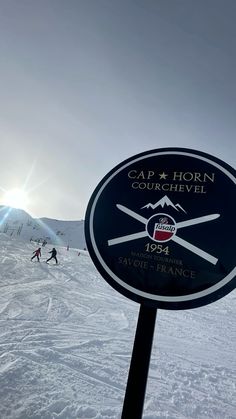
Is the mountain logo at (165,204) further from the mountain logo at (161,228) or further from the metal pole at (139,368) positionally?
the metal pole at (139,368)

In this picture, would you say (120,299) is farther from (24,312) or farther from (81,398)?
(81,398)

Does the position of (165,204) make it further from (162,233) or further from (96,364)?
(96,364)

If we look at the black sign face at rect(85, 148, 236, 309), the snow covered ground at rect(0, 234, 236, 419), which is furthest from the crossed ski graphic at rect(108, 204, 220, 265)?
the snow covered ground at rect(0, 234, 236, 419)

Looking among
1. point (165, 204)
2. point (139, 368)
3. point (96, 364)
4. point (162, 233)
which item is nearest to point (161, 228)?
point (162, 233)

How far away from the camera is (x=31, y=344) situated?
4543mm

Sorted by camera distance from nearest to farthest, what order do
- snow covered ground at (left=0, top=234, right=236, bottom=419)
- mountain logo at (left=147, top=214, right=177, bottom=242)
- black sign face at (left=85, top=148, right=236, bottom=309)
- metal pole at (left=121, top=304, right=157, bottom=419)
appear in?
metal pole at (left=121, top=304, right=157, bottom=419) < black sign face at (left=85, top=148, right=236, bottom=309) < mountain logo at (left=147, top=214, right=177, bottom=242) < snow covered ground at (left=0, top=234, right=236, bottom=419)

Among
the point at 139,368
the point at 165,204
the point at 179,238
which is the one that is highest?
the point at 165,204

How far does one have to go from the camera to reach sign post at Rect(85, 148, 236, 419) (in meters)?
1.37

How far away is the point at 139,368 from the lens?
1311mm

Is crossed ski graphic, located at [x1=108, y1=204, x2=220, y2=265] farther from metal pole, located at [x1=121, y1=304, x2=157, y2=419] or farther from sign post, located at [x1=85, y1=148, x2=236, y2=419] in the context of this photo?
metal pole, located at [x1=121, y1=304, x2=157, y2=419]

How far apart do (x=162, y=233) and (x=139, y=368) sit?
0.72 meters

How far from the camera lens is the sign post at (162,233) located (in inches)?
53.9

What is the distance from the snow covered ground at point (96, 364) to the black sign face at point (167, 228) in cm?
229

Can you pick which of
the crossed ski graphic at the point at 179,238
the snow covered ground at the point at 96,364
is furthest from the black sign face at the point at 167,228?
the snow covered ground at the point at 96,364
